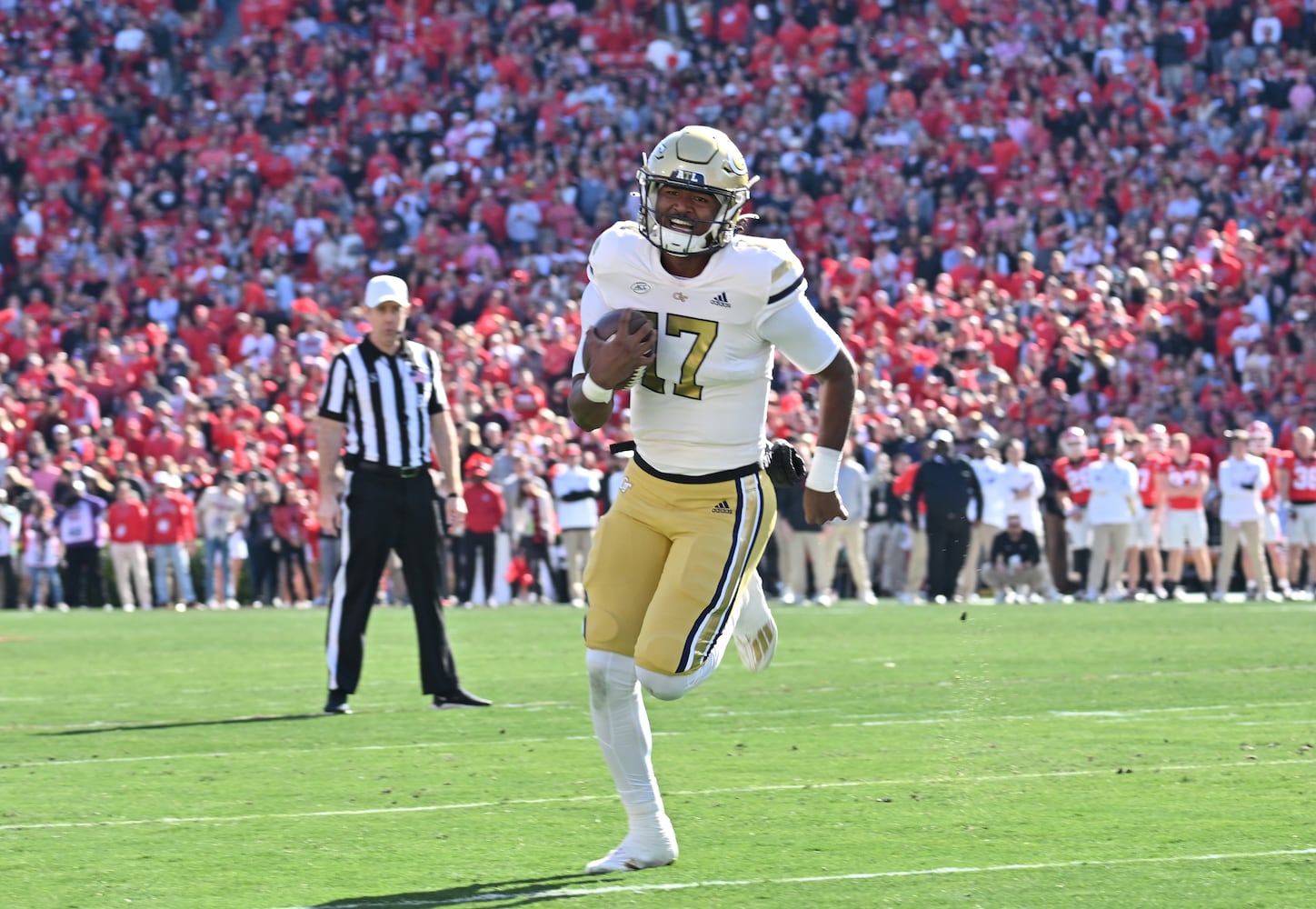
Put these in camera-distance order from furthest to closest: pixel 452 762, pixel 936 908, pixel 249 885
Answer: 1. pixel 452 762
2. pixel 249 885
3. pixel 936 908

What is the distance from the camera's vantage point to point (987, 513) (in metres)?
20.3

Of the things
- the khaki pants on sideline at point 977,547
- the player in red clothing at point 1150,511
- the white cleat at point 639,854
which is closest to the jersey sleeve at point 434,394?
the white cleat at point 639,854

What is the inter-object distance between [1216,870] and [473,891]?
1776 millimetres

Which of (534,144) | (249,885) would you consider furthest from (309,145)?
(249,885)

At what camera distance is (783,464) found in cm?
586

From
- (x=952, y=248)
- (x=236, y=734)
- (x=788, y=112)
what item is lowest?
(x=236, y=734)

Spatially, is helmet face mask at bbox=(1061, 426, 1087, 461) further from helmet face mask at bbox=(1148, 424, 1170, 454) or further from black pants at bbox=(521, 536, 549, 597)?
black pants at bbox=(521, 536, 549, 597)

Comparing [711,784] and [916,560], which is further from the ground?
[916,560]

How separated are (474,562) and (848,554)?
11.5 ft

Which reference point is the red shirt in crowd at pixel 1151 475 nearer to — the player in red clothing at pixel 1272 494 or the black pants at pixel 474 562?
the player in red clothing at pixel 1272 494

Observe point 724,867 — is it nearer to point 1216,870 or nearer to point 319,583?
point 1216,870

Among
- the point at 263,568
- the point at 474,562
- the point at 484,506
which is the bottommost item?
the point at 263,568

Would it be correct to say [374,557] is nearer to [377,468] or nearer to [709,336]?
[377,468]

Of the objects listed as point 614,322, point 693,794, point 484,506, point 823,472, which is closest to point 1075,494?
point 484,506
